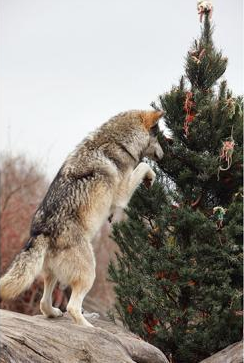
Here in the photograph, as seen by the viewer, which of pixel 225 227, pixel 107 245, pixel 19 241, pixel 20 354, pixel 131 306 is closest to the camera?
pixel 20 354

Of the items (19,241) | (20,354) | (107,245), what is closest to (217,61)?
(20,354)

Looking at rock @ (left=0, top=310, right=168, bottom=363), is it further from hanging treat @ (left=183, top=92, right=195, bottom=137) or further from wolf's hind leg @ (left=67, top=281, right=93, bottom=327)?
hanging treat @ (left=183, top=92, right=195, bottom=137)

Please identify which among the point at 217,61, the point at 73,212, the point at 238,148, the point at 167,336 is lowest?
the point at 167,336

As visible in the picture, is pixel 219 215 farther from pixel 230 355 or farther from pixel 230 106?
pixel 230 355

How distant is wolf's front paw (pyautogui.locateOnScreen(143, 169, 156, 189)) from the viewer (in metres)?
6.08

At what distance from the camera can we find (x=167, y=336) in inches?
225

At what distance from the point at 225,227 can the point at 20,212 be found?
38.0 ft

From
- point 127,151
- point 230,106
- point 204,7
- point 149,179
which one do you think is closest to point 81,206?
point 149,179

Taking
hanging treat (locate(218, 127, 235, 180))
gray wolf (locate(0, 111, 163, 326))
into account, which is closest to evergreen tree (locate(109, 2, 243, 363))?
hanging treat (locate(218, 127, 235, 180))

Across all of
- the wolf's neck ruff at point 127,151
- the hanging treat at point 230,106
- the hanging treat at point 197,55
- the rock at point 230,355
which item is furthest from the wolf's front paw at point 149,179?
the rock at point 230,355

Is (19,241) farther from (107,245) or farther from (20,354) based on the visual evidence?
(20,354)

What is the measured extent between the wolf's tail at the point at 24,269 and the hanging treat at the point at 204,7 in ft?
10.4

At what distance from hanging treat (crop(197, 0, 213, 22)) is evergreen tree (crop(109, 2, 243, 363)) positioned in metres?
0.02

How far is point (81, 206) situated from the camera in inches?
224
